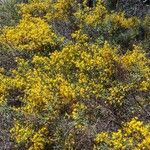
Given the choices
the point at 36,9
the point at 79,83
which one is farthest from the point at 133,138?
the point at 36,9

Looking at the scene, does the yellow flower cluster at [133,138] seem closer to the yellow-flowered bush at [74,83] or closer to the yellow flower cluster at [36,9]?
the yellow-flowered bush at [74,83]

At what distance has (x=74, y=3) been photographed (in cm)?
1496

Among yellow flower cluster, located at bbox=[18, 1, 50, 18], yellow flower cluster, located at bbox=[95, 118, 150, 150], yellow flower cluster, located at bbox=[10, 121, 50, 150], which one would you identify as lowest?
yellow flower cluster, located at bbox=[18, 1, 50, 18]

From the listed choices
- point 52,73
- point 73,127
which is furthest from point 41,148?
point 52,73

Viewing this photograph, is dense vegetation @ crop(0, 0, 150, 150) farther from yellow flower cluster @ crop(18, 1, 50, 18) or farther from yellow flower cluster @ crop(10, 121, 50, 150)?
yellow flower cluster @ crop(18, 1, 50, 18)

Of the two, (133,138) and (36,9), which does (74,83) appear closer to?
(133,138)

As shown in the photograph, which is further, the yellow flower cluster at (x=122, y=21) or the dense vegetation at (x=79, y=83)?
the yellow flower cluster at (x=122, y=21)

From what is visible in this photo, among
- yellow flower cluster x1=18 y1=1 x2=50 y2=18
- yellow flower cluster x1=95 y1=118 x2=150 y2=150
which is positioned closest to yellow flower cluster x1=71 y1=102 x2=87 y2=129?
yellow flower cluster x1=95 y1=118 x2=150 y2=150

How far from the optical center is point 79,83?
1051 centimetres

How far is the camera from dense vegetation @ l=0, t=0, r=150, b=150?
9227mm

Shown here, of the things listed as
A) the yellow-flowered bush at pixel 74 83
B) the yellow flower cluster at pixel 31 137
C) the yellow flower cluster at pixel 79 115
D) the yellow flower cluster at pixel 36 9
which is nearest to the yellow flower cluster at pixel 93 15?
the yellow flower cluster at pixel 36 9

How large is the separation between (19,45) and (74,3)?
3.08 metres

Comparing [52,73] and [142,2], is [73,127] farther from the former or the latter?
[142,2]

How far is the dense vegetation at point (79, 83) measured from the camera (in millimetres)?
9227
